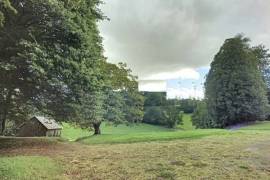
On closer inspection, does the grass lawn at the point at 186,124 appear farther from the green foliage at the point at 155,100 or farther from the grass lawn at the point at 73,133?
the grass lawn at the point at 73,133

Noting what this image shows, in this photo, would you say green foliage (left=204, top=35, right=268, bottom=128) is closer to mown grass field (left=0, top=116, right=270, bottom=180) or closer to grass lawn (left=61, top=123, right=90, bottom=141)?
grass lawn (left=61, top=123, right=90, bottom=141)

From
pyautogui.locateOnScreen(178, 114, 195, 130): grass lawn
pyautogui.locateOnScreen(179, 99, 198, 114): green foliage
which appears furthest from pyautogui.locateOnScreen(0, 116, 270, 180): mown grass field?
pyautogui.locateOnScreen(179, 99, 198, 114): green foliage

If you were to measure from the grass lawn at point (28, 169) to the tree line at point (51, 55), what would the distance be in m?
3.34

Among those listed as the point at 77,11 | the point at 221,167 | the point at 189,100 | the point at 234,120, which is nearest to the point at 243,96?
the point at 234,120

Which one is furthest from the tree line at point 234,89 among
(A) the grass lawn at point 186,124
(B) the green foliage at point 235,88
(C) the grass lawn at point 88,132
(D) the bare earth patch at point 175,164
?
(D) the bare earth patch at point 175,164

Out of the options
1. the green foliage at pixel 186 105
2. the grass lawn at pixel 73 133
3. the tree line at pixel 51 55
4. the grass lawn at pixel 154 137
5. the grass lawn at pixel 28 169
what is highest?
the green foliage at pixel 186 105

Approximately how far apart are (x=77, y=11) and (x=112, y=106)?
21760mm

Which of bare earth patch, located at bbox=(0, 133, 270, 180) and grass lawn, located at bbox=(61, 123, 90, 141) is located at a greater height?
grass lawn, located at bbox=(61, 123, 90, 141)

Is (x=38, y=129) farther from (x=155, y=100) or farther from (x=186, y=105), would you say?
(x=186, y=105)

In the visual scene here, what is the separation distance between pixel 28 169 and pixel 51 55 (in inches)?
204

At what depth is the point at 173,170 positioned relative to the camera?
31.7ft

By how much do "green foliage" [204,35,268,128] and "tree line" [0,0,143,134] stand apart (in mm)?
25025

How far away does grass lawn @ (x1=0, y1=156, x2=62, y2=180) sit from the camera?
8883 millimetres

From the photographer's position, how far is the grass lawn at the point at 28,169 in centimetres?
888
